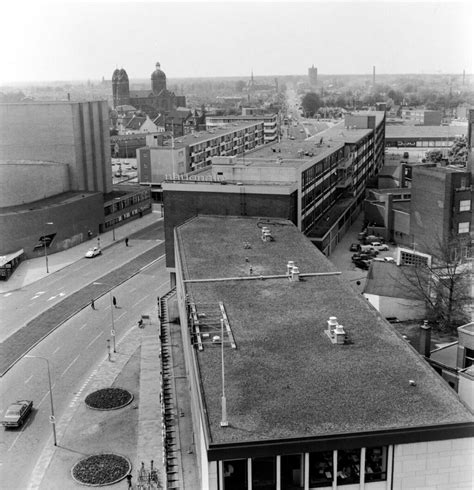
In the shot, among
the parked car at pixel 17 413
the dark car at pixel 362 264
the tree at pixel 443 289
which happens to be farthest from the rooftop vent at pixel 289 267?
the dark car at pixel 362 264

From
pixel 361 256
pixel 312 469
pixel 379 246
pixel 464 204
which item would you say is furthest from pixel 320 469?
pixel 379 246

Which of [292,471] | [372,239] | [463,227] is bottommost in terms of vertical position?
[372,239]

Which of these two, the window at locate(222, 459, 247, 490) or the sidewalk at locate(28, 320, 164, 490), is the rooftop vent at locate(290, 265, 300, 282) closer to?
the sidewalk at locate(28, 320, 164, 490)

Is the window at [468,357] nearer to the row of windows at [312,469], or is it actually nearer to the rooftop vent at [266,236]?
the rooftop vent at [266,236]

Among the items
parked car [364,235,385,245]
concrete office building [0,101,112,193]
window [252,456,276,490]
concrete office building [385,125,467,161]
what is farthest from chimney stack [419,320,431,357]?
concrete office building [385,125,467,161]

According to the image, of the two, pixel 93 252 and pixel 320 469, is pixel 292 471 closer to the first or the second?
pixel 320 469

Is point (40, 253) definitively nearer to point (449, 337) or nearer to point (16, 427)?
point (16, 427)
